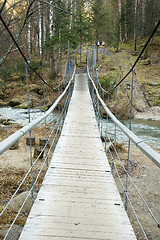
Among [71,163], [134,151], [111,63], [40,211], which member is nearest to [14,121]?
[134,151]

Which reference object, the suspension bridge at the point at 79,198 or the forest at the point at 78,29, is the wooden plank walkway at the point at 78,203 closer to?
the suspension bridge at the point at 79,198

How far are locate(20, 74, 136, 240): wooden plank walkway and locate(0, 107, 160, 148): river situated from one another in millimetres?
3868

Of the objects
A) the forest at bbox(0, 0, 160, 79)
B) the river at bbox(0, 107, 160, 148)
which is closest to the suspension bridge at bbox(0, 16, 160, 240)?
the river at bbox(0, 107, 160, 148)

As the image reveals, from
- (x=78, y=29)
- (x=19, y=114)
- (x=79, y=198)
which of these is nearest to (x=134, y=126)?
(x=19, y=114)

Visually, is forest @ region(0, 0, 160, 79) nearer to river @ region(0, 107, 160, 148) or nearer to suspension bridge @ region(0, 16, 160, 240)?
river @ region(0, 107, 160, 148)

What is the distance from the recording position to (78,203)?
1.71 meters

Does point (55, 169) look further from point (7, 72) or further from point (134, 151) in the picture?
point (7, 72)

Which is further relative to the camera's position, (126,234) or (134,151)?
(134,151)

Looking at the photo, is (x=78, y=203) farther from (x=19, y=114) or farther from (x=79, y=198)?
(x=19, y=114)

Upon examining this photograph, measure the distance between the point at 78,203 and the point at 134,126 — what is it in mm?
6605

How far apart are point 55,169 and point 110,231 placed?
105 cm

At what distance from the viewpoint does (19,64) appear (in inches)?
544

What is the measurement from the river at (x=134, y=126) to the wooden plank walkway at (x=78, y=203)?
3.87 metres

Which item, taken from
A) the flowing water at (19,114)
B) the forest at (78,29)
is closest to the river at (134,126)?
the flowing water at (19,114)
